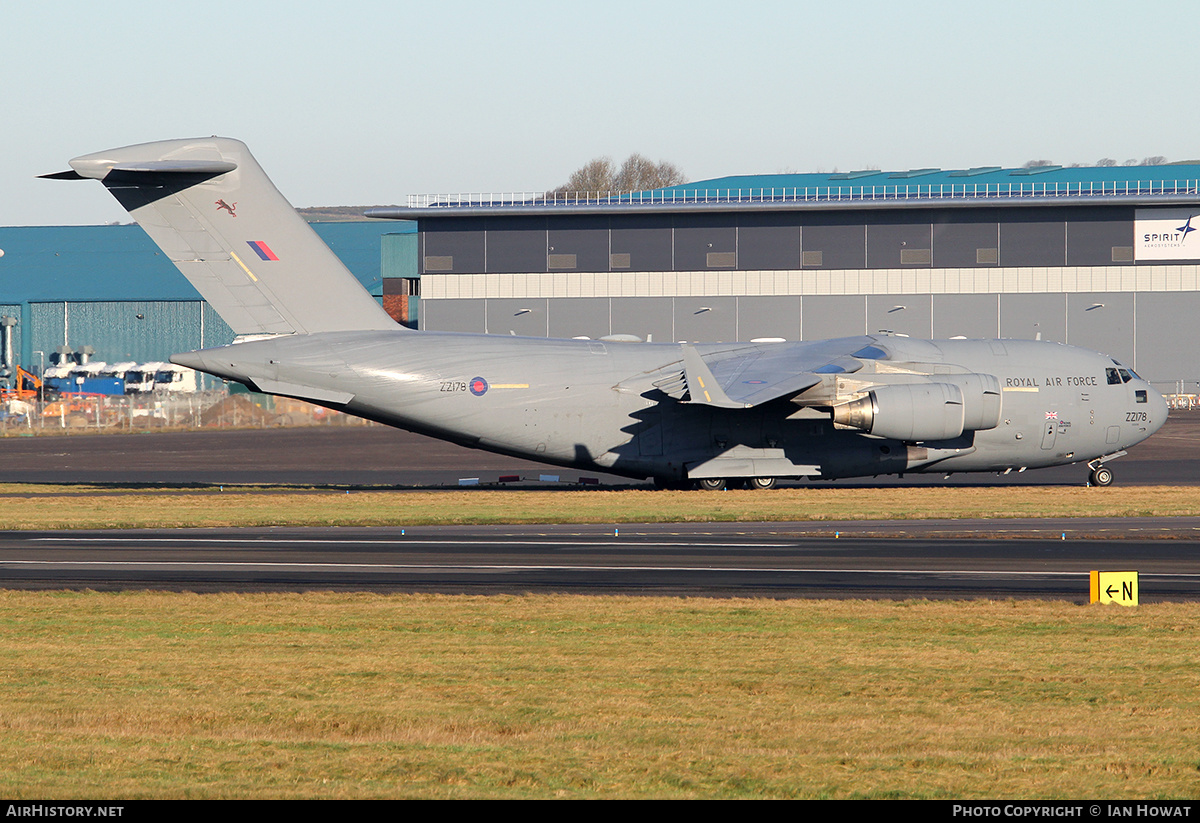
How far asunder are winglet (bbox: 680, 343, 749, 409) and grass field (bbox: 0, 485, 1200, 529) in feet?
7.42

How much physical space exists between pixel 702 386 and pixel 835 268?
40.4m

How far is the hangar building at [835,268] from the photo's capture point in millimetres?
67125

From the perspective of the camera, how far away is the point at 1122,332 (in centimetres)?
6750

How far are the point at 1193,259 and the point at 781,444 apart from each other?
44.8 m

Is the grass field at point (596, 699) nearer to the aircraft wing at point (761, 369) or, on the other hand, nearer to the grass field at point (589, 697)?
the grass field at point (589, 697)

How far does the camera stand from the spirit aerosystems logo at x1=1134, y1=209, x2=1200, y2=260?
2643 inches

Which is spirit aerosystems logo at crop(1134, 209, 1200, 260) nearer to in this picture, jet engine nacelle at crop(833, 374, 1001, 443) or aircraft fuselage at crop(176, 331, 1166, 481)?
aircraft fuselage at crop(176, 331, 1166, 481)

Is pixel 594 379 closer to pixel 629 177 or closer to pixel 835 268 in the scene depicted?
pixel 835 268

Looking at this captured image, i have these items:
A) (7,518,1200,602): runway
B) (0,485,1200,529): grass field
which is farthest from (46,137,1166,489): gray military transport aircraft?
(7,518,1200,602): runway

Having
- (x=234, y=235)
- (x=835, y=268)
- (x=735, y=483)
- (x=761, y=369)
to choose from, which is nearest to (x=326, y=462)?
(x=234, y=235)

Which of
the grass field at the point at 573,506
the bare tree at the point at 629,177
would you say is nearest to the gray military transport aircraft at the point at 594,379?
the grass field at the point at 573,506
